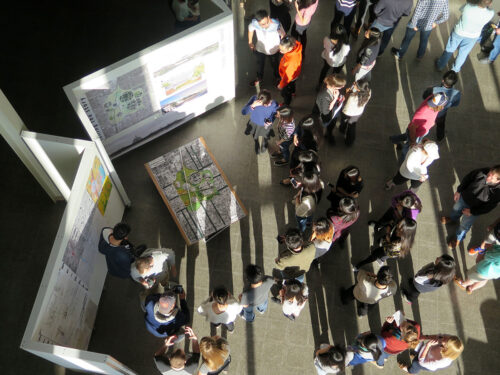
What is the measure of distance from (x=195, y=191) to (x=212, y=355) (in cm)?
260

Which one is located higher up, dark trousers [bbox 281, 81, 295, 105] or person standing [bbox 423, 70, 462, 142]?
person standing [bbox 423, 70, 462, 142]

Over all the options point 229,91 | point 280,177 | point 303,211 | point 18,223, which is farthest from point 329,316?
point 18,223

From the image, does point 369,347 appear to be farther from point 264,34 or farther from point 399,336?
point 264,34

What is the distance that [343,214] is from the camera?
5.27m

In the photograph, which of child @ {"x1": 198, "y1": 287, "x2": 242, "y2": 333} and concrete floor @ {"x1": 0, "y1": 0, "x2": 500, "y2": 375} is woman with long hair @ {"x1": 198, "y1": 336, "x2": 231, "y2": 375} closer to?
child @ {"x1": 198, "y1": 287, "x2": 242, "y2": 333}

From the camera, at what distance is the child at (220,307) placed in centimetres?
476

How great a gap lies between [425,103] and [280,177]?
7.18 ft

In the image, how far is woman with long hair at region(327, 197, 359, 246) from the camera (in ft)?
16.9

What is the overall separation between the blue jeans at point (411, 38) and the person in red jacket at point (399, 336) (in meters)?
4.71

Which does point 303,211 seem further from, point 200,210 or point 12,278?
point 12,278

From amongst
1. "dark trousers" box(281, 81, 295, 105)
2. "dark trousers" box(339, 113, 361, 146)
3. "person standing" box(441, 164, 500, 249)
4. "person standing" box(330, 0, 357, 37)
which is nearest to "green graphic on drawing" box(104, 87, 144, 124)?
"dark trousers" box(281, 81, 295, 105)

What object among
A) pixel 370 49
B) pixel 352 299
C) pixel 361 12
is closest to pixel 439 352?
pixel 352 299

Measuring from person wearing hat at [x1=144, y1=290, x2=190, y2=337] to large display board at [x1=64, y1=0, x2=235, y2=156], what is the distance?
2.04 m

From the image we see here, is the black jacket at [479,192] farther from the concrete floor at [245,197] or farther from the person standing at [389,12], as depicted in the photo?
the person standing at [389,12]
